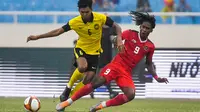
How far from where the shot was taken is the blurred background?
1794 cm

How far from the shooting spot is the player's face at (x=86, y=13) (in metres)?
12.2

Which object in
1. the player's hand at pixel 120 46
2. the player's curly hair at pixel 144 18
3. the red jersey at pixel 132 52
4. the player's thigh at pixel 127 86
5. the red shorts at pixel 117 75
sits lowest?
the player's thigh at pixel 127 86

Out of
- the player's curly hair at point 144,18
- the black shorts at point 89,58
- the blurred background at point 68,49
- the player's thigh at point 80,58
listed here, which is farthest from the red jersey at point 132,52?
the blurred background at point 68,49

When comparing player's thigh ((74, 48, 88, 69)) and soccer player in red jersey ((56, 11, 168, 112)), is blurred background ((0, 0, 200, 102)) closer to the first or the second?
player's thigh ((74, 48, 88, 69))

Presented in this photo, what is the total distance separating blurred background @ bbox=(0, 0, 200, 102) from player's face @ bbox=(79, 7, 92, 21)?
572cm

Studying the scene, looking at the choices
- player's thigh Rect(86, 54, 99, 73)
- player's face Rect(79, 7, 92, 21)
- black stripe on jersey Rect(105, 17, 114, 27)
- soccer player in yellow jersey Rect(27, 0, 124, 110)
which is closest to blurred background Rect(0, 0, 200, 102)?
player's thigh Rect(86, 54, 99, 73)

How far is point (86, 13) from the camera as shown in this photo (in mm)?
12250

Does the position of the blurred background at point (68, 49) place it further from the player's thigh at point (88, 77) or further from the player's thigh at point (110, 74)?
the player's thigh at point (110, 74)

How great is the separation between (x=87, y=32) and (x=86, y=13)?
0.58m

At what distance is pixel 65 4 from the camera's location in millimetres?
20141

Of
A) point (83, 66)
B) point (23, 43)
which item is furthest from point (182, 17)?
point (83, 66)

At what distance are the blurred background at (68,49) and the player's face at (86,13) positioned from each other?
5.72 m

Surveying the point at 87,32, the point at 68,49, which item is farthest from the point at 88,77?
the point at 68,49

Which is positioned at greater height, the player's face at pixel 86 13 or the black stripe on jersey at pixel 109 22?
the player's face at pixel 86 13
